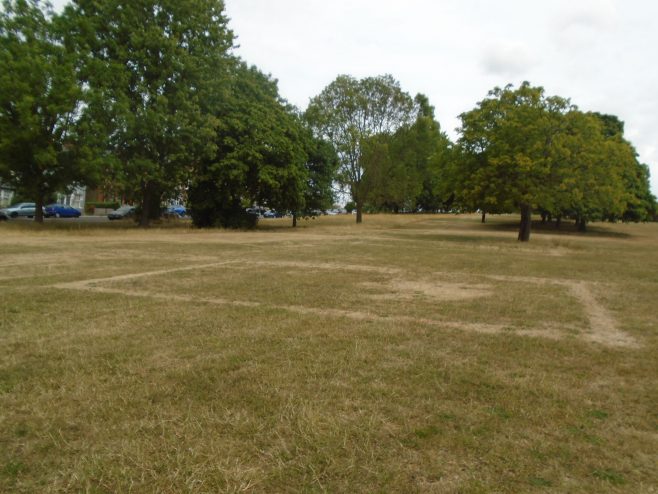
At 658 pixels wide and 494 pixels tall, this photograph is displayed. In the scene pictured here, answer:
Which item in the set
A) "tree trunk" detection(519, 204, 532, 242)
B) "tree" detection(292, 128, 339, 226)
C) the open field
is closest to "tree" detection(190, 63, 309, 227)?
"tree" detection(292, 128, 339, 226)

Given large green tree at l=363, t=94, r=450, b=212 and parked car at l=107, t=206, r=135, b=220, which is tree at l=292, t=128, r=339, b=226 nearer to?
large green tree at l=363, t=94, r=450, b=212

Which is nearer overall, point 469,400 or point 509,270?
point 469,400

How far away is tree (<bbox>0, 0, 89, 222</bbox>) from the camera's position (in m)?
25.2

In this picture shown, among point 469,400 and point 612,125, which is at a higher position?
point 612,125

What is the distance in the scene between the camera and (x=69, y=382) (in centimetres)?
426

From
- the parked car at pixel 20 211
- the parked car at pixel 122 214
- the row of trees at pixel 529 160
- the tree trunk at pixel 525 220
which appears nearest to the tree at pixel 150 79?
the row of trees at pixel 529 160

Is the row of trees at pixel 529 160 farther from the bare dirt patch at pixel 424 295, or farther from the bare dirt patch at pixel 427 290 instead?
the bare dirt patch at pixel 427 290

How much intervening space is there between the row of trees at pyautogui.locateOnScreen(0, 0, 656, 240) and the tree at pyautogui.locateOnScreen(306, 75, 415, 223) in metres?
6.52

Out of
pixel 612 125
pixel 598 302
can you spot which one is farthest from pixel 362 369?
pixel 612 125

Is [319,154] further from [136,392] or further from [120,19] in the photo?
[136,392]

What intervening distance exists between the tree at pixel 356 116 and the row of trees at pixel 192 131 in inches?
257

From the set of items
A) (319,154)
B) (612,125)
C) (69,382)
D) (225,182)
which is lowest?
(69,382)

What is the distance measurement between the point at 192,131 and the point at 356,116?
1995cm

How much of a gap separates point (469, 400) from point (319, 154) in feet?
122
